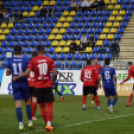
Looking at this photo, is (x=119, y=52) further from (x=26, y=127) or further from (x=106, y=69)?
(x=26, y=127)

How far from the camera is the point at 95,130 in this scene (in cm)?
717

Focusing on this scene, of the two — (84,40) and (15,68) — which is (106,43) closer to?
(84,40)

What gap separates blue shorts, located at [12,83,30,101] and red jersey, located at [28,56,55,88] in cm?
45

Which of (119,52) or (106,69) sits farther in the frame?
(119,52)

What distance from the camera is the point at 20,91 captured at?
7.27 metres

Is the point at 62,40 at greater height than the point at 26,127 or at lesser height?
greater

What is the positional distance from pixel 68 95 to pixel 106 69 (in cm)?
816

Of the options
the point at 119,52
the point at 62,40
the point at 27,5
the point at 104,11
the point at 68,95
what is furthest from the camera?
the point at 27,5

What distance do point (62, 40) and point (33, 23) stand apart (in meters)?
4.10

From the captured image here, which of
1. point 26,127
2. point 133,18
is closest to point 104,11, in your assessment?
point 133,18

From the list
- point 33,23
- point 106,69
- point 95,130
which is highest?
point 33,23

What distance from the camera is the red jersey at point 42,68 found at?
689cm

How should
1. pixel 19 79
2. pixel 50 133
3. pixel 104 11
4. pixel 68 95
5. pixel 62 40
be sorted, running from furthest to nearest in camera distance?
1. pixel 104 11
2. pixel 62 40
3. pixel 68 95
4. pixel 19 79
5. pixel 50 133

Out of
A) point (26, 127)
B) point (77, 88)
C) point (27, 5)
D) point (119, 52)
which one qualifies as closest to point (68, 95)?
point (77, 88)
